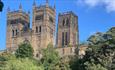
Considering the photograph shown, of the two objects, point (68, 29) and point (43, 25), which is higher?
point (43, 25)

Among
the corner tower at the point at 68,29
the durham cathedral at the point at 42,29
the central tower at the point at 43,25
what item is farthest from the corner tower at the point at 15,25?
the corner tower at the point at 68,29

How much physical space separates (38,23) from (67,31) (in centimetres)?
1058

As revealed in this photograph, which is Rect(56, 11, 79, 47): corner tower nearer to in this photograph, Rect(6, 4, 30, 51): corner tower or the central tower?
the central tower

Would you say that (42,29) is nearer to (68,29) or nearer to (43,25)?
(43,25)

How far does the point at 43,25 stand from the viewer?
119375mm

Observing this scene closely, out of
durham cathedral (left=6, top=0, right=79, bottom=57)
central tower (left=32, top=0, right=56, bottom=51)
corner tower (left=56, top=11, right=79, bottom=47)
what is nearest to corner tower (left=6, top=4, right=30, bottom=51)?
durham cathedral (left=6, top=0, right=79, bottom=57)

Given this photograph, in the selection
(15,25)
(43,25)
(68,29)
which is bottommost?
(68,29)

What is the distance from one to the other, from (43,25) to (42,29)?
1413 millimetres

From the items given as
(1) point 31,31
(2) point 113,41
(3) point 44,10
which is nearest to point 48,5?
(3) point 44,10

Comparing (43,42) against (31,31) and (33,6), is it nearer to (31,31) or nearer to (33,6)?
(31,31)

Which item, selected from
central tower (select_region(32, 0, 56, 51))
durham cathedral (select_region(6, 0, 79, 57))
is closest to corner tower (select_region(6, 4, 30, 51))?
durham cathedral (select_region(6, 0, 79, 57))

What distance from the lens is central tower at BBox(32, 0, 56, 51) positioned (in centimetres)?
11805

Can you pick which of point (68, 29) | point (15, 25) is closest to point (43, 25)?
point (68, 29)

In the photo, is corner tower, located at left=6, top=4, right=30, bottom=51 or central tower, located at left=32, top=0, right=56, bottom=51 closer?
central tower, located at left=32, top=0, right=56, bottom=51
